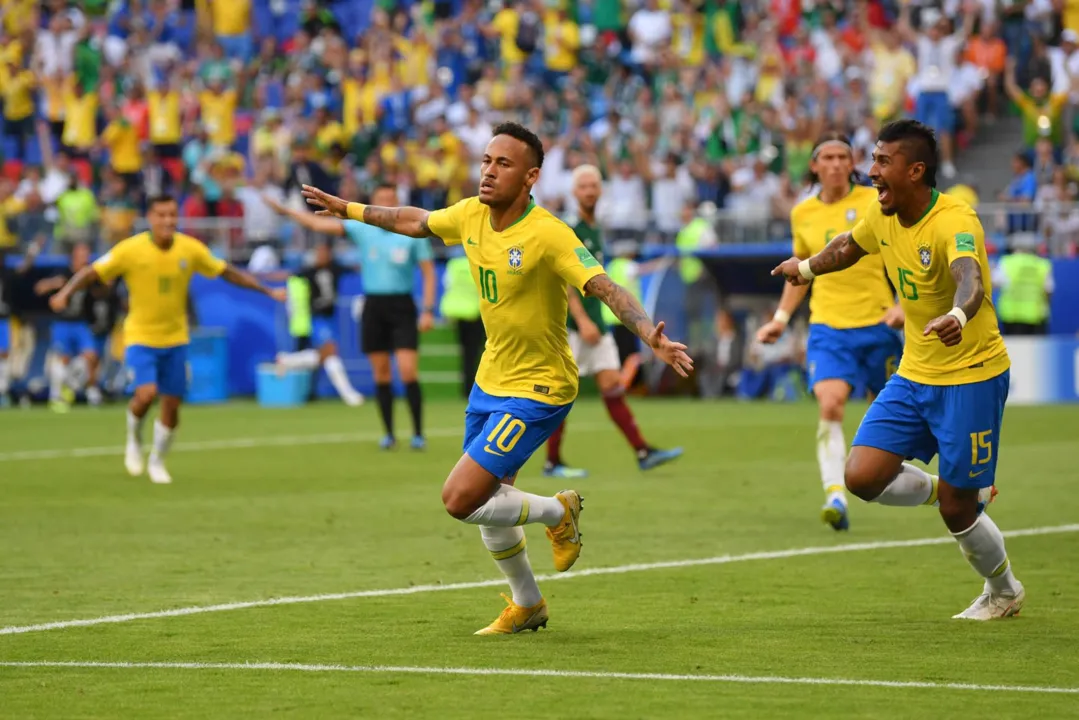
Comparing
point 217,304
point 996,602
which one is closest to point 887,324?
point 996,602

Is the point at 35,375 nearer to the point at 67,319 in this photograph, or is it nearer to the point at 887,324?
the point at 67,319

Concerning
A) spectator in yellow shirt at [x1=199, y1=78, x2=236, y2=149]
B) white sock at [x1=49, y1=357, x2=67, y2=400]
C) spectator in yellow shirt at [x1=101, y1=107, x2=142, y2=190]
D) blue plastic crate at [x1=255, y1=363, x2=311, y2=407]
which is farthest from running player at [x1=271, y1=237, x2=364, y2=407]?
spectator in yellow shirt at [x1=199, y1=78, x2=236, y2=149]

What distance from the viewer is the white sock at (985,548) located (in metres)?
8.36

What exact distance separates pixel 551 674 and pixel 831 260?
8.63 ft

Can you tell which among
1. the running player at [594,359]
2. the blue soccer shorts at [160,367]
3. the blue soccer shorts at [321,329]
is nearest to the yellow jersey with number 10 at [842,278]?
the running player at [594,359]

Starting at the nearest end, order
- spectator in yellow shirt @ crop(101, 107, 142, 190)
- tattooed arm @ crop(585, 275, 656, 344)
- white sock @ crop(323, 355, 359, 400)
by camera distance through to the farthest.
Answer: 1. tattooed arm @ crop(585, 275, 656, 344)
2. white sock @ crop(323, 355, 359, 400)
3. spectator in yellow shirt @ crop(101, 107, 142, 190)

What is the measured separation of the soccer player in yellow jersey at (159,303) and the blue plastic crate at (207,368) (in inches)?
441

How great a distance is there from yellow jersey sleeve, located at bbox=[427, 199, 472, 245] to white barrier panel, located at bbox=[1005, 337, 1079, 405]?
53.7 ft

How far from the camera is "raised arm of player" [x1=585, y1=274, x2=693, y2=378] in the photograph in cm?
735

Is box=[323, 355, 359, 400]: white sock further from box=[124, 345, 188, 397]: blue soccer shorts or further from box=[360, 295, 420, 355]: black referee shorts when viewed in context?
box=[124, 345, 188, 397]: blue soccer shorts

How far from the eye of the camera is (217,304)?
89.7 feet

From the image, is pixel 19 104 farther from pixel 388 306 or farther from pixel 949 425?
pixel 949 425

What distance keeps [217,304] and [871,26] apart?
1079cm

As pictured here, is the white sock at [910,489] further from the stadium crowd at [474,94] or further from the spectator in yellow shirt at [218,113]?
the spectator in yellow shirt at [218,113]
